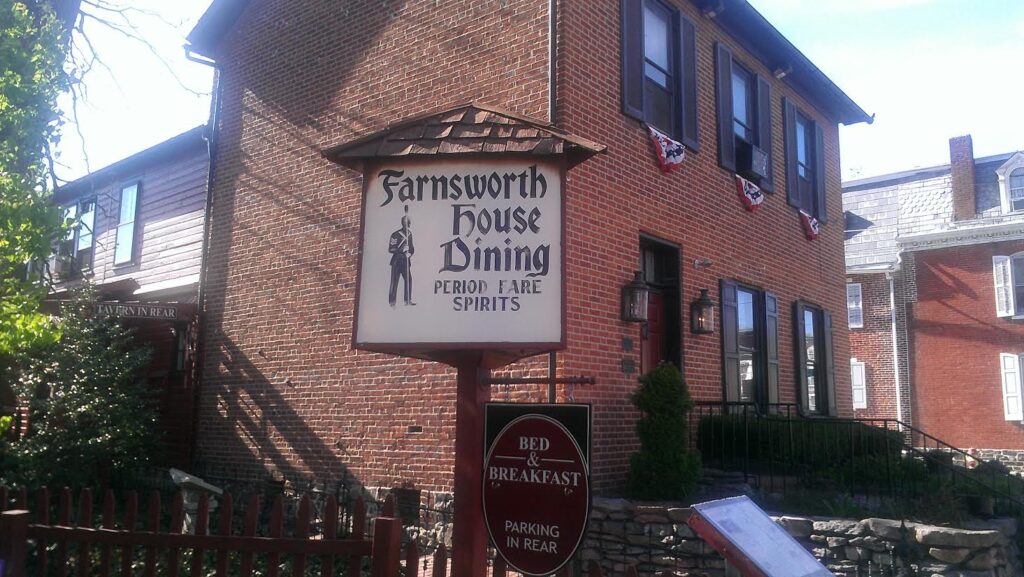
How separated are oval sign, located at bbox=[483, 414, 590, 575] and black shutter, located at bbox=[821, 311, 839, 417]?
37.6 ft

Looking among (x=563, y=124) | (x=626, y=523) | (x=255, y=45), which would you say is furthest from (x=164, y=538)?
(x=255, y=45)

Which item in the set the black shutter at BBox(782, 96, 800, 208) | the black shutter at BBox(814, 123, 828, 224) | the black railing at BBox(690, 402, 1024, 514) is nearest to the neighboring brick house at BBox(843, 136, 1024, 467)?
the black shutter at BBox(814, 123, 828, 224)

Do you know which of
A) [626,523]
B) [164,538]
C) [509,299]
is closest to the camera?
[509,299]

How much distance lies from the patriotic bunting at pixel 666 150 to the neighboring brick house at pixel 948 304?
1790 centimetres

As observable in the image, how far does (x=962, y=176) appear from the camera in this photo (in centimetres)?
2609

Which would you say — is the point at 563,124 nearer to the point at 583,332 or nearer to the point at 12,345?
the point at 583,332

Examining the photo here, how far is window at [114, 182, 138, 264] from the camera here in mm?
15445

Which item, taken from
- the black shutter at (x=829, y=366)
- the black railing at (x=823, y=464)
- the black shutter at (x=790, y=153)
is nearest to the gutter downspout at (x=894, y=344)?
the black shutter at (x=829, y=366)

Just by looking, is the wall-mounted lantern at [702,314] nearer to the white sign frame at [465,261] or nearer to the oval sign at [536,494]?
the white sign frame at [465,261]

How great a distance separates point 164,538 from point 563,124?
5.53 metres

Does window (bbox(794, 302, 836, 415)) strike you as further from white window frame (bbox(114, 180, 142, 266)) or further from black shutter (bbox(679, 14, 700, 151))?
white window frame (bbox(114, 180, 142, 266))

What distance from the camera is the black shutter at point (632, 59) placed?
9766mm

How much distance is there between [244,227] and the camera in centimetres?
1208

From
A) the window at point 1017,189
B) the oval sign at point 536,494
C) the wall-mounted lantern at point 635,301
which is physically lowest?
the oval sign at point 536,494
